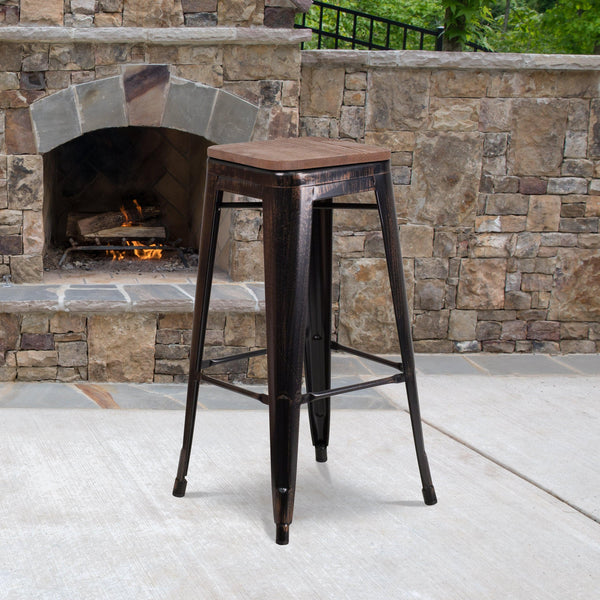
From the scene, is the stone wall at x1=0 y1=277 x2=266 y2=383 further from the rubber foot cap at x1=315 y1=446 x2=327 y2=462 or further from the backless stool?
the backless stool

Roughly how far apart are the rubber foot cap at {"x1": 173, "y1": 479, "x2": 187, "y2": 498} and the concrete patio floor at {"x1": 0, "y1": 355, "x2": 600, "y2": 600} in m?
0.02

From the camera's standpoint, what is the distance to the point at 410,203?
4262mm

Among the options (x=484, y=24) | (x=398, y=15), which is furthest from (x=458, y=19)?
(x=398, y=15)

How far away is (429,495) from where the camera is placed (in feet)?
8.52

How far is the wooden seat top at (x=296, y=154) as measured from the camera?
7.24 feet

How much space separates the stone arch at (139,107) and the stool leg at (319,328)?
4.43 ft

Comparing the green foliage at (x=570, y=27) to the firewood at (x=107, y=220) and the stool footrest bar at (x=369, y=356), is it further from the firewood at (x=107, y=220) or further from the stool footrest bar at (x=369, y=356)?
the stool footrest bar at (x=369, y=356)

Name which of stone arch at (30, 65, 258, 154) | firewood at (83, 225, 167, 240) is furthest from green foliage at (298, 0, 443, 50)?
stone arch at (30, 65, 258, 154)

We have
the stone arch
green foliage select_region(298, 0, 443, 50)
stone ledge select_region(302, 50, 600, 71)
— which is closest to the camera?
the stone arch

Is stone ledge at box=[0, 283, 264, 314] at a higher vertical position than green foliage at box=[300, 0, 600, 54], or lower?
lower

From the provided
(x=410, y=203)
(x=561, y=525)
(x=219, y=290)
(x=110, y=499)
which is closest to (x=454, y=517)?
(x=561, y=525)

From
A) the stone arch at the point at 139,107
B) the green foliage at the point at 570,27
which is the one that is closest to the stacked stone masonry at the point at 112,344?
the stone arch at the point at 139,107

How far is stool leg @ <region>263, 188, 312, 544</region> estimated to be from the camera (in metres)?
2.22

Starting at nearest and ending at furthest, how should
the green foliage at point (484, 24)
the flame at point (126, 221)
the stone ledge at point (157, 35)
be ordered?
the stone ledge at point (157, 35) → the flame at point (126, 221) → the green foliage at point (484, 24)
